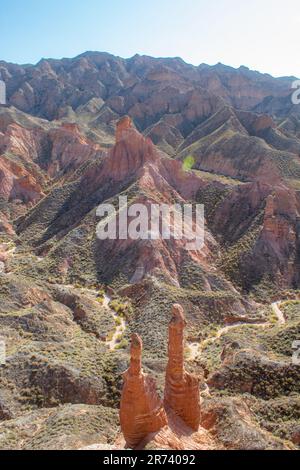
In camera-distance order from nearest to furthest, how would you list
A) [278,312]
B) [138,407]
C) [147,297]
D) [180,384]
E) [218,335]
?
1. [138,407]
2. [180,384]
3. [218,335]
4. [147,297]
5. [278,312]

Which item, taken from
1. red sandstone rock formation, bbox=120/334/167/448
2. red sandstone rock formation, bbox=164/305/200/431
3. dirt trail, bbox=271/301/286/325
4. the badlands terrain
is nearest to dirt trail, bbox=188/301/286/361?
dirt trail, bbox=271/301/286/325

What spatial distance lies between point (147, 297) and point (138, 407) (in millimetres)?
26899

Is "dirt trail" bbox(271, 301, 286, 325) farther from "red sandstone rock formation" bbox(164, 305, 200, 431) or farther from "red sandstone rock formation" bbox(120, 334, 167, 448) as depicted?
"red sandstone rock formation" bbox(120, 334, 167, 448)

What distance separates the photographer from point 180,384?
65.4ft

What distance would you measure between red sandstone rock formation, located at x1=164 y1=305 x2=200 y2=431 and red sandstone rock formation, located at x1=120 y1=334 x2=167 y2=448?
6.62 ft

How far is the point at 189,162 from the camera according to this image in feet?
354

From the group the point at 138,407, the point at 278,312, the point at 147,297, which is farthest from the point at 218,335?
the point at 138,407

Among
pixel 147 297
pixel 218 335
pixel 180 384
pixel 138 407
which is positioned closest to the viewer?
pixel 138 407

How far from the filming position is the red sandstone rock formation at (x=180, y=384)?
19734 mm

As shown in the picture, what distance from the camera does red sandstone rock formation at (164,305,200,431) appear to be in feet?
64.7

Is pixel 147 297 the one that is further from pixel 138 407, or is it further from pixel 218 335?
pixel 138 407

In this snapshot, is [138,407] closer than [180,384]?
Yes

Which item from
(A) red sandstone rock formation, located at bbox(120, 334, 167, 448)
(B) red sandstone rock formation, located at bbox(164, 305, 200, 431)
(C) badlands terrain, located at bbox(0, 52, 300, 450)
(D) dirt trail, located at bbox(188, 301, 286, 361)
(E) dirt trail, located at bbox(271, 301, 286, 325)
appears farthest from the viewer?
(E) dirt trail, located at bbox(271, 301, 286, 325)

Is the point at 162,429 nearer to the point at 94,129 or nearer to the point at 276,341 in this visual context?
the point at 276,341
